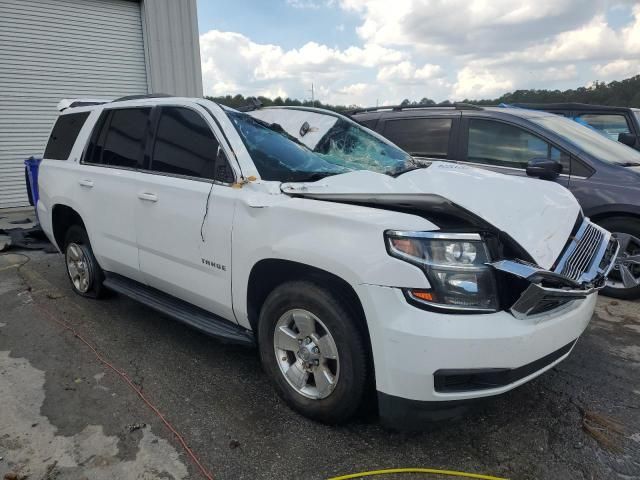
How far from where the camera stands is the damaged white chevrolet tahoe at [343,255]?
2197 mm

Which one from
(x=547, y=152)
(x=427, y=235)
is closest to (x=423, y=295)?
(x=427, y=235)

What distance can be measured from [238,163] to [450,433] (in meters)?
1.96

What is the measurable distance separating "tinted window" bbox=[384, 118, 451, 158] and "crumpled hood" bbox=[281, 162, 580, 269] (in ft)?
8.58

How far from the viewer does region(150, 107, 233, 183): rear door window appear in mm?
3105

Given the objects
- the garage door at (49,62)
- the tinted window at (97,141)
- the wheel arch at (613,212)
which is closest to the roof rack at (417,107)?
the wheel arch at (613,212)

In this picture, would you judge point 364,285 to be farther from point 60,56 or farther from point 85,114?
point 60,56

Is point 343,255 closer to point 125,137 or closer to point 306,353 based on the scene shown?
point 306,353

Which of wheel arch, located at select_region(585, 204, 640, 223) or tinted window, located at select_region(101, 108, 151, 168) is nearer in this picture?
tinted window, located at select_region(101, 108, 151, 168)

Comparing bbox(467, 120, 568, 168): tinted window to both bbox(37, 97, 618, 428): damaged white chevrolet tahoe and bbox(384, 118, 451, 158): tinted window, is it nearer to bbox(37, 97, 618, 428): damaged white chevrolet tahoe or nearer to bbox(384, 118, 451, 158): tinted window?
bbox(384, 118, 451, 158): tinted window

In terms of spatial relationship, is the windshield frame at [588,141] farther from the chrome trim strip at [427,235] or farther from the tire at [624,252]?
the chrome trim strip at [427,235]

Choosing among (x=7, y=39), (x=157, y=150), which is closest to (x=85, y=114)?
(x=157, y=150)

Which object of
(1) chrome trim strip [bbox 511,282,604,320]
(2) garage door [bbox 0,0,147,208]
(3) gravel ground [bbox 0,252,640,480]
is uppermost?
(2) garage door [bbox 0,0,147,208]

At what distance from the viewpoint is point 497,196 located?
263 cm

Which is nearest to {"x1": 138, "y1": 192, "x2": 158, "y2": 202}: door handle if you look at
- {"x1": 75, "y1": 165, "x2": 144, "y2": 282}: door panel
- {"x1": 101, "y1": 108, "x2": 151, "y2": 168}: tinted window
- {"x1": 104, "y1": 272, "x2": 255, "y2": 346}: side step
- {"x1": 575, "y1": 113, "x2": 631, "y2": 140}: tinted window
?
{"x1": 75, "y1": 165, "x2": 144, "y2": 282}: door panel
